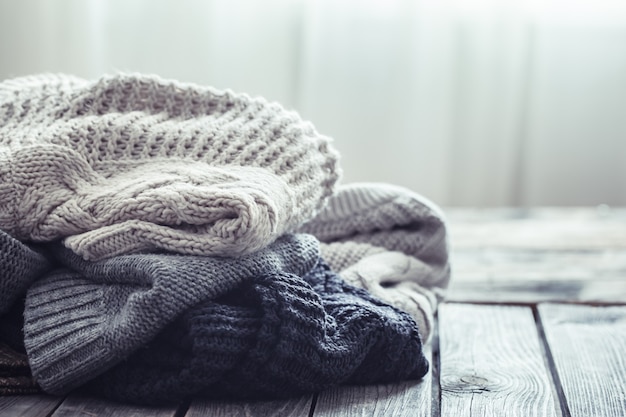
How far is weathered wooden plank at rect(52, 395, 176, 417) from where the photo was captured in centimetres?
76

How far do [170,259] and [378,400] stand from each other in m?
0.22

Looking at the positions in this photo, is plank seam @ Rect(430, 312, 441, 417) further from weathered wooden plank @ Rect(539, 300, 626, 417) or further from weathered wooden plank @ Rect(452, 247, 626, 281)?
weathered wooden plank @ Rect(452, 247, 626, 281)

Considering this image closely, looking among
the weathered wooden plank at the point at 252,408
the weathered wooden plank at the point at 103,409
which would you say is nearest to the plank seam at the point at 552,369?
the weathered wooden plank at the point at 252,408

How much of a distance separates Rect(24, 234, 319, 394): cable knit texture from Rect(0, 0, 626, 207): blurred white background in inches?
57.5

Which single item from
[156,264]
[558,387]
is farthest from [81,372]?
[558,387]

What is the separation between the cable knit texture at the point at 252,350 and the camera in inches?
29.8

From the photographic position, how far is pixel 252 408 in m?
0.78

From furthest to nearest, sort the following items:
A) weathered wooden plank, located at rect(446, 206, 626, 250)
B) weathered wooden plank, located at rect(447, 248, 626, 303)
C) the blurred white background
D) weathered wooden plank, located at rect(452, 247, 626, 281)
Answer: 1. the blurred white background
2. weathered wooden plank, located at rect(446, 206, 626, 250)
3. weathered wooden plank, located at rect(452, 247, 626, 281)
4. weathered wooden plank, located at rect(447, 248, 626, 303)

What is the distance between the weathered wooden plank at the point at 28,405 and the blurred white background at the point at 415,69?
1.52m

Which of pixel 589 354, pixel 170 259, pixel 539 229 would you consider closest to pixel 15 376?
pixel 170 259

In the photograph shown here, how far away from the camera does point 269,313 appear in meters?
0.77

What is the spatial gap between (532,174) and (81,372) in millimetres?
1668

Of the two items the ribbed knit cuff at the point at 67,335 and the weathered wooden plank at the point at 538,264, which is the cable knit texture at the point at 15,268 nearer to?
the ribbed knit cuff at the point at 67,335

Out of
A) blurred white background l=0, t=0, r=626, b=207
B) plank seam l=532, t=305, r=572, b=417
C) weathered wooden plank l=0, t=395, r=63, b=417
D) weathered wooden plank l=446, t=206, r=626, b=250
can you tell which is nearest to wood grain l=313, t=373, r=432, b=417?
plank seam l=532, t=305, r=572, b=417
